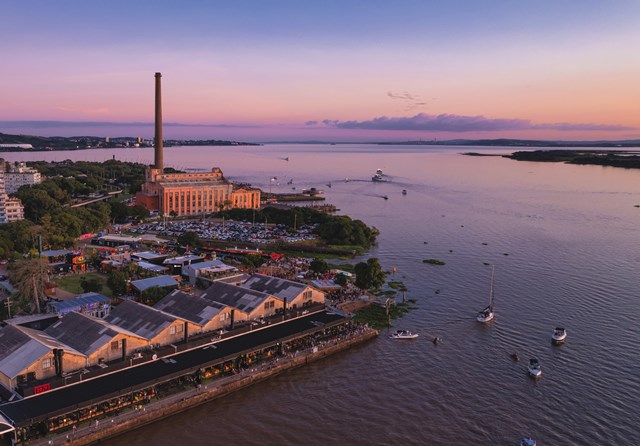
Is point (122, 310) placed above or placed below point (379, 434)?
above

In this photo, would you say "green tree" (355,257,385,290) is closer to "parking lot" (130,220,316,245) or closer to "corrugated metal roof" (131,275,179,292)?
"corrugated metal roof" (131,275,179,292)

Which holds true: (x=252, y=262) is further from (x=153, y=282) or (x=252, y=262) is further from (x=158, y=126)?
(x=158, y=126)

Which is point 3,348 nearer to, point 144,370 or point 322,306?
point 144,370

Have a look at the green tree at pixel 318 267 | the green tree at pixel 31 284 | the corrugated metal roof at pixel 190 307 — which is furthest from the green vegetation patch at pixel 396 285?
the green tree at pixel 31 284

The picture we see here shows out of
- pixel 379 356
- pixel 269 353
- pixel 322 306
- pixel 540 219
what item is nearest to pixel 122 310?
pixel 269 353

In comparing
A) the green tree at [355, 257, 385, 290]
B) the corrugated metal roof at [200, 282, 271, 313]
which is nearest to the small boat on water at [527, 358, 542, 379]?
the green tree at [355, 257, 385, 290]
